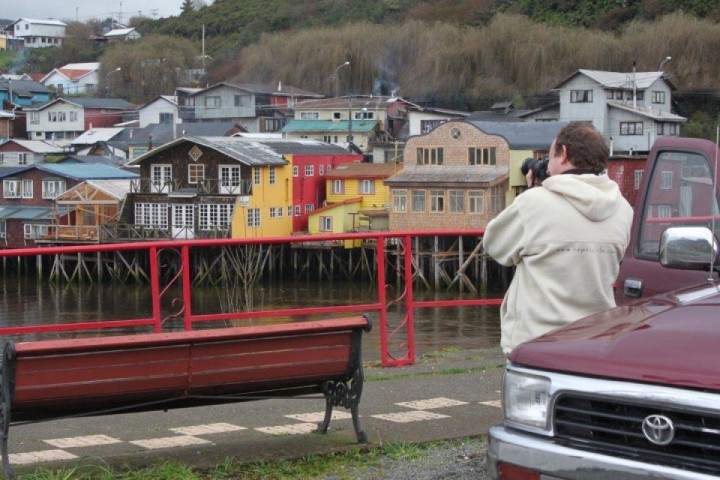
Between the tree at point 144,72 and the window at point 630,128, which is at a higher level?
the tree at point 144,72

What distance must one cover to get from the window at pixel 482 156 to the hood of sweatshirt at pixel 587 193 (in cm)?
4943

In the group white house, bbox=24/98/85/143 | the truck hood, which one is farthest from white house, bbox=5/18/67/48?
the truck hood

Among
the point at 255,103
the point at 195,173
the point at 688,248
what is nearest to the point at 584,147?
the point at 688,248

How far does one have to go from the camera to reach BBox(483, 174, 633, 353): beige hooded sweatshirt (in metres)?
4.91

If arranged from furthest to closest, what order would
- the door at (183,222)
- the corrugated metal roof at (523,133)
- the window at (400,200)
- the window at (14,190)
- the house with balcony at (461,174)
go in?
the window at (14,190)
the door at (183,222)
the window at (400,200)
the corrugated metal roof at (523,133)
the house with balcony at (461,174)

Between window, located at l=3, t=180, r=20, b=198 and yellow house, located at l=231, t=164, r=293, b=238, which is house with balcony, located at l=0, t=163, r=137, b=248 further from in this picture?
yellow house, located at l=231, t=164, r=293, b=238

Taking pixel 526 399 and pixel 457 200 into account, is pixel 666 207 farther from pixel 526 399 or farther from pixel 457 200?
Answer: pixel 457 200

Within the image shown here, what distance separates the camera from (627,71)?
2926 inches

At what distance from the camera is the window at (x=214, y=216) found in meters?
57.8

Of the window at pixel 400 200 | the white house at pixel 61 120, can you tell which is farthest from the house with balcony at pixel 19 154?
the window at pixel 400 200

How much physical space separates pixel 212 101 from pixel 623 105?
126 ft

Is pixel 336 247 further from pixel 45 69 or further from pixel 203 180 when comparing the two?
pixel 45 69

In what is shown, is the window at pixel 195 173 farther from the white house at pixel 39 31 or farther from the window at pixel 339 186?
the white house at pixel 39 31

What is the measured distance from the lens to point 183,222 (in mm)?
58719
